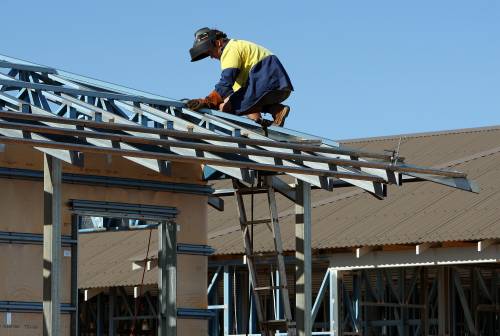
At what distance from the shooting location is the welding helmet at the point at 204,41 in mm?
16516

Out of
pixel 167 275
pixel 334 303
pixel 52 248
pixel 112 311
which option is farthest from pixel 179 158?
pixel 112 311

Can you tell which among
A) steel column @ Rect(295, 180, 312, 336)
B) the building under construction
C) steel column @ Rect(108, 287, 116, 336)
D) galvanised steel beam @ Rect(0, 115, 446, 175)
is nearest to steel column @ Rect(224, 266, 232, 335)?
the building under construction

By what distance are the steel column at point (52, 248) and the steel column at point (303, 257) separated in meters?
3.11

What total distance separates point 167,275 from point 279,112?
2.61m

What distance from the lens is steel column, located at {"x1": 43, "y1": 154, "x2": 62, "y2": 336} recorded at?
15.0 metres

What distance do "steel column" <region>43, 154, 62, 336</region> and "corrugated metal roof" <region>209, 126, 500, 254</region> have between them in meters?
9.90

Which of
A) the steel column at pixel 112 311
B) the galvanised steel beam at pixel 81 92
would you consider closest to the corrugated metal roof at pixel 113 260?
the steel column at pixel 112 311

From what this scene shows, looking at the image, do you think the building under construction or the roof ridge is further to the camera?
the roof ridge

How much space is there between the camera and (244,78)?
16672 mm

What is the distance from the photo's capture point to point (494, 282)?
29453 mm

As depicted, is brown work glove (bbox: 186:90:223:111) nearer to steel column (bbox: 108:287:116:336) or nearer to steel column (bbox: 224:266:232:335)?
steel column (bbox: 224:266:232:335)

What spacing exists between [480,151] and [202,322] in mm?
12059

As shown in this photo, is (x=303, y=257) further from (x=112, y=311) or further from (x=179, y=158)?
(x=112, y=311)

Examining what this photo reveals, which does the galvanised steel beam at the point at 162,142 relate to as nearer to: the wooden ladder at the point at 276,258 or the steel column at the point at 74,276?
the wooden ladder at the point at 276,258
